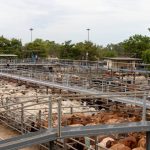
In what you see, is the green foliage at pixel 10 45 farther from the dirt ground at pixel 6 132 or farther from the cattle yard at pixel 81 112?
the dirt ground at pixel 6 132

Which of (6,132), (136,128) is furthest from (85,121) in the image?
(136,128)

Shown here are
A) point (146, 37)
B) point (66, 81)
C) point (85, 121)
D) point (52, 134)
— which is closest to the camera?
point (52, 134)

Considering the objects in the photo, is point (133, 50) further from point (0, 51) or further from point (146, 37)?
point (0, 51)

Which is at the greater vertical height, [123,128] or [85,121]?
[123,128]

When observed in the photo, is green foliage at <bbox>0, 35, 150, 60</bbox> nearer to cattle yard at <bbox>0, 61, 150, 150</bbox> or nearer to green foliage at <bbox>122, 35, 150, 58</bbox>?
green foliage at <bbox>122, 35, 150, 58</bbox>

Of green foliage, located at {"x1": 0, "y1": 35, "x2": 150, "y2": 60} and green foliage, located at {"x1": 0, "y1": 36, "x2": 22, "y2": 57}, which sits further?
green foliage, located at {"x1": 0, "y1": 36, "x2": 22, "y2": 57}

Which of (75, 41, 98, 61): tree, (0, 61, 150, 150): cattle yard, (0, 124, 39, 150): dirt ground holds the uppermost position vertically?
(75, 41, 98, 61): tree

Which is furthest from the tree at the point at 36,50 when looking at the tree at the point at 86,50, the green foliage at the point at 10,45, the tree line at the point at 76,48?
the tree at the point at 86,50

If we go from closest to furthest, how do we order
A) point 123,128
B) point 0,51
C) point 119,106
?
point 123,128 → point 119,106 → point 0,51

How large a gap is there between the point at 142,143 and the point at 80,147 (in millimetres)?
2242

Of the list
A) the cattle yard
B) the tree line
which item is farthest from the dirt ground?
the tree line

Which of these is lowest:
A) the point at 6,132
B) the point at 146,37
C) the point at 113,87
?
the point at 6,132

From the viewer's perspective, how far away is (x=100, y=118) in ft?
63.2

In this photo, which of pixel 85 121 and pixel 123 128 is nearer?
pixel 123 128
